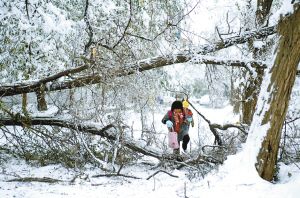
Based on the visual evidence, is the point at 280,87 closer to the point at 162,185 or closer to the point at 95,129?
the point at 162,185

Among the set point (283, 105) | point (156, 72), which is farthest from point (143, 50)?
point (283, 105)

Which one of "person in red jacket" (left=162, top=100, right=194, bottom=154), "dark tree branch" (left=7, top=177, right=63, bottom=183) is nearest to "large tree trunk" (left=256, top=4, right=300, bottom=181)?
"dark tree branch" (left=7, top=177, right=63, bottom=183)

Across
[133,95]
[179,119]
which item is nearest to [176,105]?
[179,119]

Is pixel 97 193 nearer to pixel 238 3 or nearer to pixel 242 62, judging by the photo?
pixel 242 62

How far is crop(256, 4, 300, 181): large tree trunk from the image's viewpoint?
3.94 metres

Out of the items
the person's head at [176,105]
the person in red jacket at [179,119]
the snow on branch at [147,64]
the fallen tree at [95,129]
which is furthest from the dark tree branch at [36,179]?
the person's head at [176,105]

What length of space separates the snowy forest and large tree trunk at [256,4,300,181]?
0.01 meters

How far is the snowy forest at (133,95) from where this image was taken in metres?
4.12

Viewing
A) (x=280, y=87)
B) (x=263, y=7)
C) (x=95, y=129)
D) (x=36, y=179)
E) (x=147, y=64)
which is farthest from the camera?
(x=263, y=7)

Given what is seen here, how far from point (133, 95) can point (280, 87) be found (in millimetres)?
3668

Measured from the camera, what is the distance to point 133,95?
7137 millimetres

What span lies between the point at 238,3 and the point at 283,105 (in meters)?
5.68

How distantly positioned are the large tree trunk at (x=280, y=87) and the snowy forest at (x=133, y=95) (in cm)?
1

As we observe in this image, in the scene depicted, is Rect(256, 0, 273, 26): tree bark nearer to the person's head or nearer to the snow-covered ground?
the person's head
